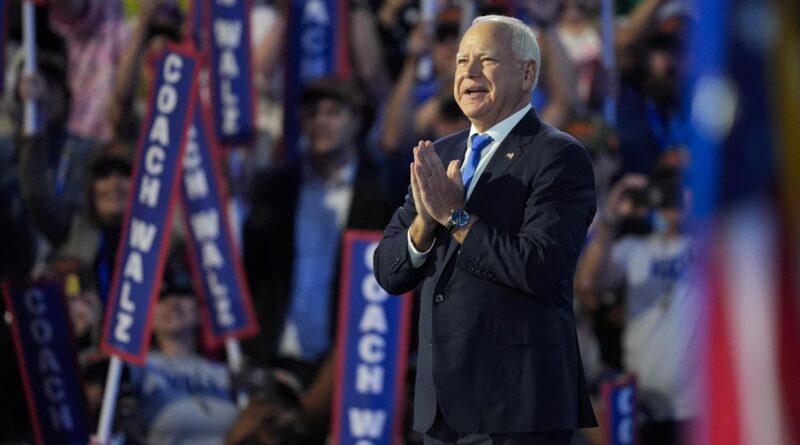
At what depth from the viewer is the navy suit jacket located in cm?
181

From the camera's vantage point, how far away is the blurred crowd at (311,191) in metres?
4.71

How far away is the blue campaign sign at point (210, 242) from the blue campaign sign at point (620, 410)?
4.66ft

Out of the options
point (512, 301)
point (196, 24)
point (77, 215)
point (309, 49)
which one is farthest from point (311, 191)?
point (512, 301)

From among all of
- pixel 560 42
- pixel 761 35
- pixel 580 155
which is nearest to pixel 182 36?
pixel 560 42

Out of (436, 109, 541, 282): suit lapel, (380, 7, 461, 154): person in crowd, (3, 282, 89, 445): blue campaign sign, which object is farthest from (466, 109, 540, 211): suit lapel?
(3, 282, 89, 445): blue campaign sign

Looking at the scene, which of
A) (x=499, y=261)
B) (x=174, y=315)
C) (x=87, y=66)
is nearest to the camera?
(x=499, y=261)

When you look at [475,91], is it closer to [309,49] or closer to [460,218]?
[460,218]

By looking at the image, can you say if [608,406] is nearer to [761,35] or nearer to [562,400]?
[562,400]

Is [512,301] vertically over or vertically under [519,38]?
under

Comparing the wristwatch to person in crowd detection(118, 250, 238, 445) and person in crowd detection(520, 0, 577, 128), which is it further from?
person in crowd detection(118, 250, 238, 445)

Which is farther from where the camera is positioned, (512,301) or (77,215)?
(77,215)

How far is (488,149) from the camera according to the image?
76.0 inches

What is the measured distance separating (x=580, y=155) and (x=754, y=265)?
1294 millimetres

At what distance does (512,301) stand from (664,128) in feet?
10.3
